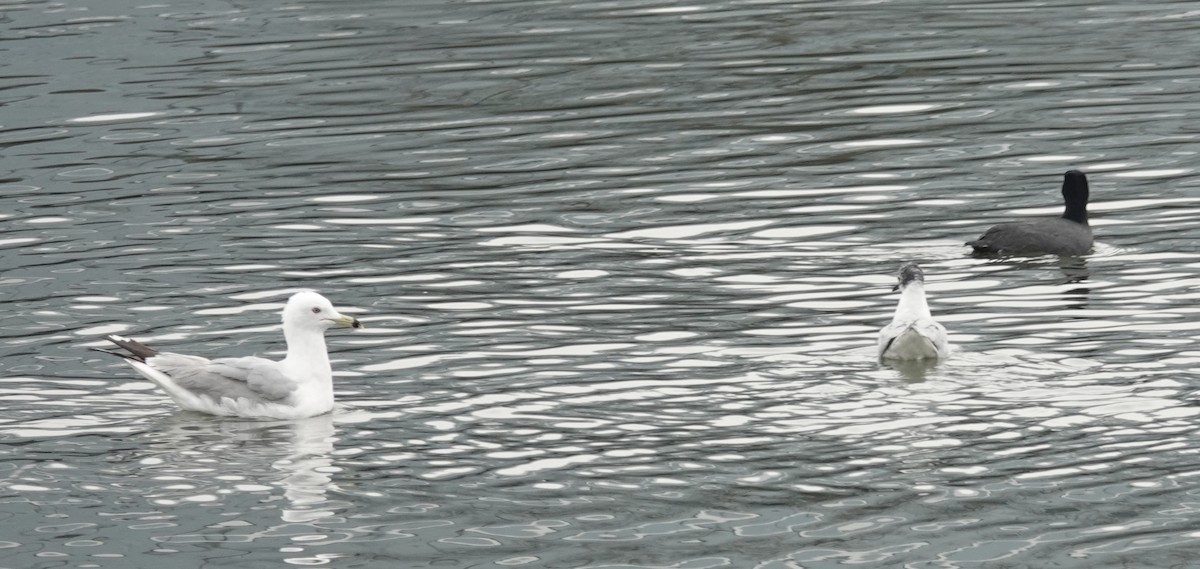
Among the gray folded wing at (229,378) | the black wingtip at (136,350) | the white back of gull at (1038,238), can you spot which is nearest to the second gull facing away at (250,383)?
the gray folded wing at (229,378)

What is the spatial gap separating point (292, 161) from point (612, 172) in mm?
4544

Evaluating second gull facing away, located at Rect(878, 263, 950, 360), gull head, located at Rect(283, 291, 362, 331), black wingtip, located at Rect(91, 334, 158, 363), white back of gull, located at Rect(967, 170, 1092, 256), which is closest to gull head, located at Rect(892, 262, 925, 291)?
second gull facing away, located at Rect(878, 263, 950, 360)

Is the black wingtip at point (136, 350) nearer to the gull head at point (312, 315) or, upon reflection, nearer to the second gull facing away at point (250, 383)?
the second gull facing away at point (250, 383)

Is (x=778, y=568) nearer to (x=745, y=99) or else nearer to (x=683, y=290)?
(x=683, y=290)

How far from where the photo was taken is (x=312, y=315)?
15734 mm

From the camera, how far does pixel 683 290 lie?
18.9m

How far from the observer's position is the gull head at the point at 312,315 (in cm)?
1572

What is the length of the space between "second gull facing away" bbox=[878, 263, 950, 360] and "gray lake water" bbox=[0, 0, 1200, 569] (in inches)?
8.3

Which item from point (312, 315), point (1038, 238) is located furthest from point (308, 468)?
point (1038, 238)

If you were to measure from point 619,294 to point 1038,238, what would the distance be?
4571 millimetres

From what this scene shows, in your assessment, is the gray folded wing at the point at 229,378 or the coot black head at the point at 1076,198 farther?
the coot black head at the point at 1076,198

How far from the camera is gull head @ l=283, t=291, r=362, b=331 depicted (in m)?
15.7

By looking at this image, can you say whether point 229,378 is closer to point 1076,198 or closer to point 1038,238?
point 1038,238

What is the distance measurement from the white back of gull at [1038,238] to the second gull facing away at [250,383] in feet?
24.9
